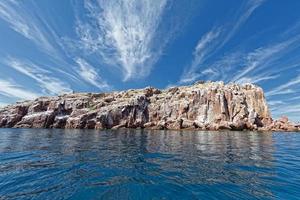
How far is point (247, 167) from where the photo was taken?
570 inches

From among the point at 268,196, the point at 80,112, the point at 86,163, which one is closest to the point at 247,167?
the point at 268,196

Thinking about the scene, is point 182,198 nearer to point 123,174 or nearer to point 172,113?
point 123,174

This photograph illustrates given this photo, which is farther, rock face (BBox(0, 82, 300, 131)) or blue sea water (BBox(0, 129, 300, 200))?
rock face (BBox(0, 82, 300, 131))

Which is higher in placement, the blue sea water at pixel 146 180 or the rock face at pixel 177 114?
the rock face at pixel 177 114

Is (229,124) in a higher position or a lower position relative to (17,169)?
higher

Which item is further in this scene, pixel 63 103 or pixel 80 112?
pixel 63 103

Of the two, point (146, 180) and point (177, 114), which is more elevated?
point (177, 114)

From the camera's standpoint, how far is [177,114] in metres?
97.9

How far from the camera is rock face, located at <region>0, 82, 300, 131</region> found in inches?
3381

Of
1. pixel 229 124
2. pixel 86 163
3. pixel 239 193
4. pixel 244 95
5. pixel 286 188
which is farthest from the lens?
pixel 244 95

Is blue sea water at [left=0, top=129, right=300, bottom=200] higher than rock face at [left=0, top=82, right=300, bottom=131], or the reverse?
rock face at [left=0, top=82, right=300, bottom=131]

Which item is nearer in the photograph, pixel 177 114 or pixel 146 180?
pixel 146 180

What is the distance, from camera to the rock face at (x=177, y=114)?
282 ft

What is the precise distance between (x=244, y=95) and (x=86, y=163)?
94.4 meters
